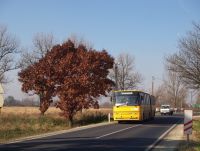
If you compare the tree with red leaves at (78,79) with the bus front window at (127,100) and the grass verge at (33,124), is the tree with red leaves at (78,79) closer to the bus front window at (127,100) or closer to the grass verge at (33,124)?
the grass verge at (33,124)

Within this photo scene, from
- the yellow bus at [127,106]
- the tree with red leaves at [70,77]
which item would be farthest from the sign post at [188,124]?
the tree with red leaves at [70,77]

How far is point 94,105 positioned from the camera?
43062 mm

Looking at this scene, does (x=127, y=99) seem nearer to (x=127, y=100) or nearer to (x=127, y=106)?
(x=127, y=100)

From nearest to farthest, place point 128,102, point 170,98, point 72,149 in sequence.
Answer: point 72,149, point 128,102, point 170,98

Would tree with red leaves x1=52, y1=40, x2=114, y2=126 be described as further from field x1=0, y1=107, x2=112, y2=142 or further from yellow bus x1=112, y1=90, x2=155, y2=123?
yellow bus x1=112, y1=90, x2=155, y2=123

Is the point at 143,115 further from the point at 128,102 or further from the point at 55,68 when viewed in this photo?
the point at 55,68

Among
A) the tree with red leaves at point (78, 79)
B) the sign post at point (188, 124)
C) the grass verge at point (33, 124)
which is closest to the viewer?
the sign post at point (188, 124)

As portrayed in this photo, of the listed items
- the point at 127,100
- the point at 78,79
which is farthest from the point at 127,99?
the point at 78,79

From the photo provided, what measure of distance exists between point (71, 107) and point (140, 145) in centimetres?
2225

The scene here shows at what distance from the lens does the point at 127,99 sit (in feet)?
134

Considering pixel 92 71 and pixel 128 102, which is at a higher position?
pixel 92 71

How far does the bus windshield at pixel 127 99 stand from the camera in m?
40.8

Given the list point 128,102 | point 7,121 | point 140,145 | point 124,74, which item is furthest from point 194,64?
point 124,74

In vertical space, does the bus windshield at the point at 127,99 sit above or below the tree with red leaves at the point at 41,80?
below
